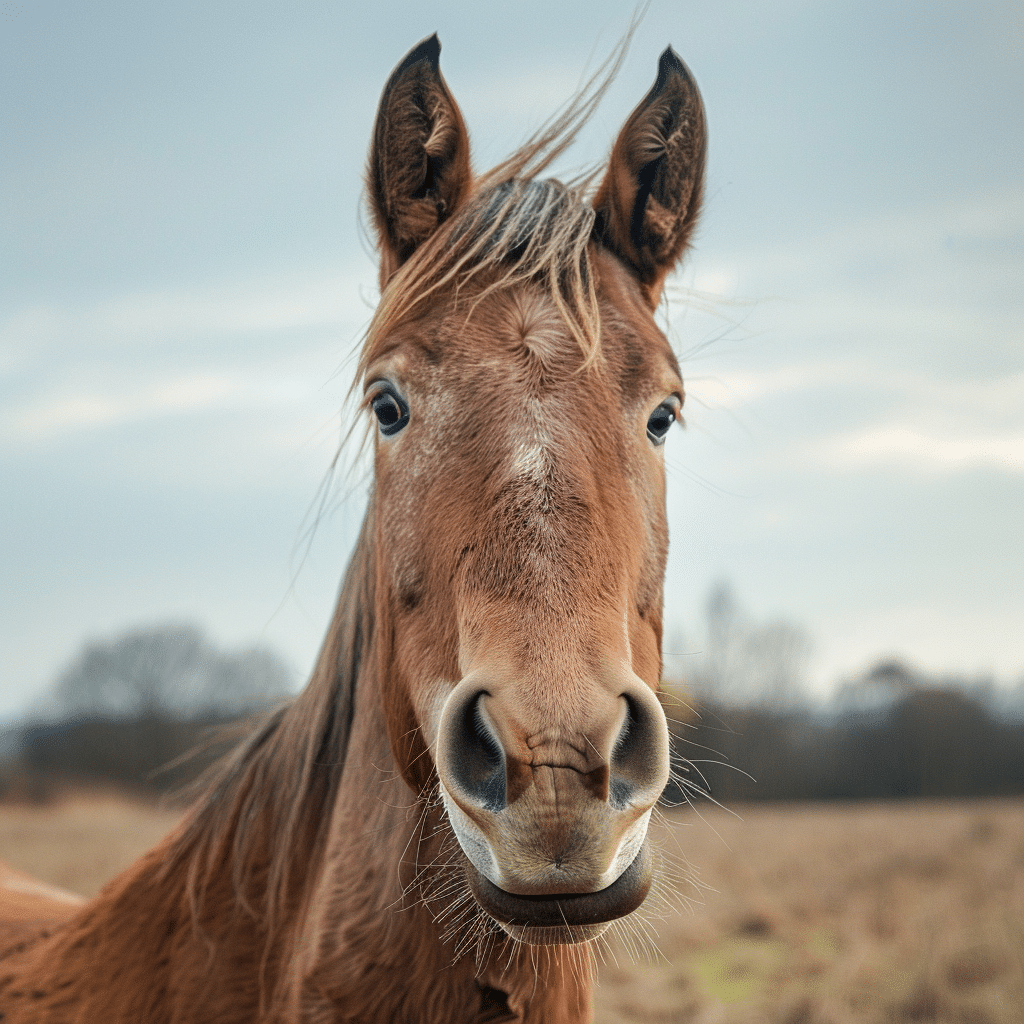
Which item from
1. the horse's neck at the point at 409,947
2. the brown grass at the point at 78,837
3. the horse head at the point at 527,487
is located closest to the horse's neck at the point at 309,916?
the horse's neck at the point at 409,947

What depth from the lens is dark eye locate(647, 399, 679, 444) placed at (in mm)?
2262

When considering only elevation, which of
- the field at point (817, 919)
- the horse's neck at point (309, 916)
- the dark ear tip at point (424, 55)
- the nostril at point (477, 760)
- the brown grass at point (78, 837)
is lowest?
the brown grass at point (78, 837)

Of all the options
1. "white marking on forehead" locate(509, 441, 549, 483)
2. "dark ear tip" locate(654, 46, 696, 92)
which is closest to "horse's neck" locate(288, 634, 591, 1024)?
"white marking on forehead" locate(509, 441, 549, 483)

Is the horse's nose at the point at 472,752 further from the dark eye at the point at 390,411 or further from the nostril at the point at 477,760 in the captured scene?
the dark eye at the point at 390,411

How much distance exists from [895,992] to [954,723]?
18.5 meters

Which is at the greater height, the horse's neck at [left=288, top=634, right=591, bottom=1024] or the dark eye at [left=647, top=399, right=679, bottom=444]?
the dark eye at [left=647, top=399, right=679, bottom=444]

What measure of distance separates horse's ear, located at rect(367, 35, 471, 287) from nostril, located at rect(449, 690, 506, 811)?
5.10ft

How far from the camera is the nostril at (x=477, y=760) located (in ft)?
4.93

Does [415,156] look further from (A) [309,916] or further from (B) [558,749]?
(A) [309,916]

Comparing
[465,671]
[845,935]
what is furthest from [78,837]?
[465,671]

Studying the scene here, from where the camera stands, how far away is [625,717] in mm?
1518

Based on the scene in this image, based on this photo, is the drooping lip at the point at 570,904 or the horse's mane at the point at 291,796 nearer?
the drooping lip at the point at 570,904

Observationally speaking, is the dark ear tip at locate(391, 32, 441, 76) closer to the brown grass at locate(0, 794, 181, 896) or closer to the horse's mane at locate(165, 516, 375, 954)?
the horse's mane at locate(165, 516, 375, 954)

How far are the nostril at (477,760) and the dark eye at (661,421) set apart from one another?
1038mm
